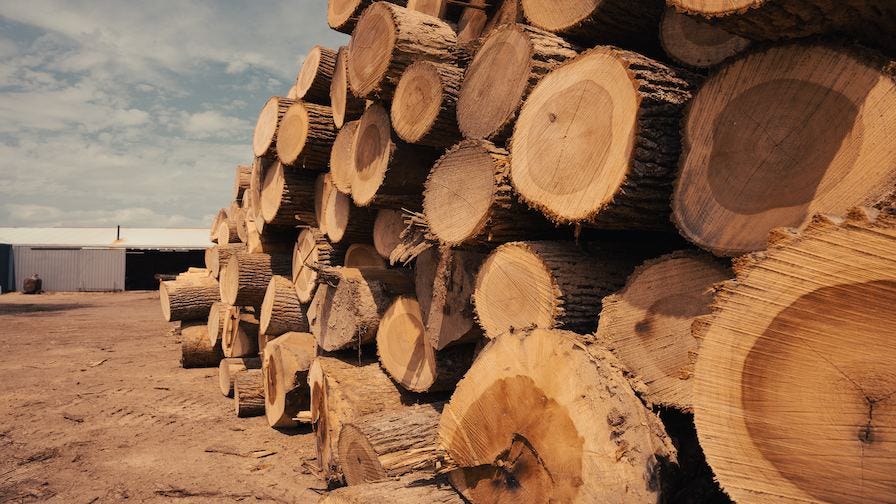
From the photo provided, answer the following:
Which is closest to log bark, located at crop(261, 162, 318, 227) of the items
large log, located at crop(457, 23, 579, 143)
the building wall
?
large log, located at crop(457, 23, 579, 143)

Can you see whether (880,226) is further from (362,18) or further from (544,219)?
(362,18)

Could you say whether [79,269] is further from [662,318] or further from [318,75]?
[662,318]

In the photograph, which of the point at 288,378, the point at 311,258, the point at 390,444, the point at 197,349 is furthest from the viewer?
the point at 197,349

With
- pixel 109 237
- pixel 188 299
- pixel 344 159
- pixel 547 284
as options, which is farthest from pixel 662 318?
pixel 109 237

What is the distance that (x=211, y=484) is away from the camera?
381 cm

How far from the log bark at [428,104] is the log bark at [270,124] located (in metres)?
2.43

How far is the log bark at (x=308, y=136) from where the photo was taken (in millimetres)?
5000

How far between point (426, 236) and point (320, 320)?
1948 millimetres

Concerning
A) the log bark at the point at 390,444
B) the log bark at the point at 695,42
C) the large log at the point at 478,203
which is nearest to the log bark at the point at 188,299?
the log bark at the point at 390,444

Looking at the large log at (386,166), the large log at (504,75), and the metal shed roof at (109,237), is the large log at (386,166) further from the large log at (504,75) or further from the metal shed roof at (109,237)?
the metal shed roof at (109,237)

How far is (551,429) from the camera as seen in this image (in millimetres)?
1731

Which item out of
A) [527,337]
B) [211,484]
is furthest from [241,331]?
[527,337]

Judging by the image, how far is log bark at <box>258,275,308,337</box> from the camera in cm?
541

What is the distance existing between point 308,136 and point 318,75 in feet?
2.12
